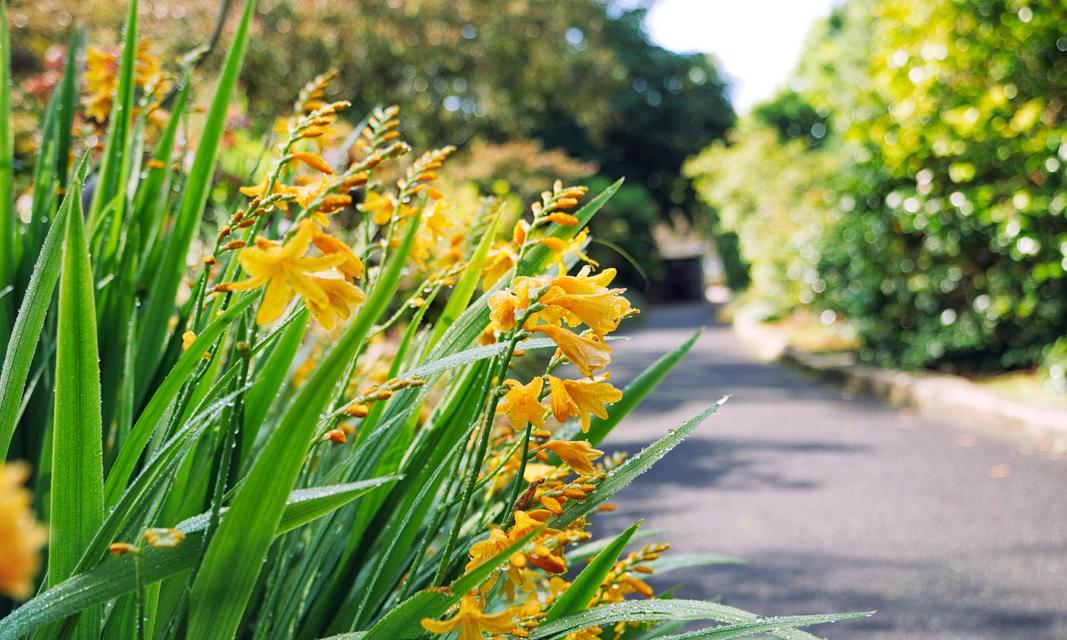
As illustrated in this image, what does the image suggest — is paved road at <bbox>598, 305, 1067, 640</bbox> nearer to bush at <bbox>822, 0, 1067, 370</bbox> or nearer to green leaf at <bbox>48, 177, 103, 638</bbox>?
bush at <bbox>822, 0, 1067, 370</bbox>

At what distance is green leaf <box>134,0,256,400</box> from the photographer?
113cm

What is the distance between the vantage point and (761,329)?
13.6 metres

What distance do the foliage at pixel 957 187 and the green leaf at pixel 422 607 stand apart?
19.9ft

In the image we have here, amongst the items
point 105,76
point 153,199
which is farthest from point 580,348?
point 105,76

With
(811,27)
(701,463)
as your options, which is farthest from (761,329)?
(811,27)

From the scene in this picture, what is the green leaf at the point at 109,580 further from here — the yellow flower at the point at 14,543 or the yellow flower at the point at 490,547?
the yellow flower at the point at 14,543

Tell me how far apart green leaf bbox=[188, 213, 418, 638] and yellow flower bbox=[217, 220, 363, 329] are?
54 mm

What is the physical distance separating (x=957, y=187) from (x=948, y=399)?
1942 mm

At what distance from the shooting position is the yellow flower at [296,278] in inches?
23.4

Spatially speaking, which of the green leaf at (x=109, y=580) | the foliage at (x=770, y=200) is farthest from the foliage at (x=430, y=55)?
the green leaf at (x=109, y=580)

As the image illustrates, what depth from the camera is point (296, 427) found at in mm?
566

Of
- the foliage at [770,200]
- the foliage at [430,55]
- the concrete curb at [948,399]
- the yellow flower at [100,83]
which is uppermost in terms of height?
the foliage at [430,55]

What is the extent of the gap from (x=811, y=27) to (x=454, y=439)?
2965 cm

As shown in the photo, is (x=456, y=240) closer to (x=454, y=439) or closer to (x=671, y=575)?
(x=454, y=439)
